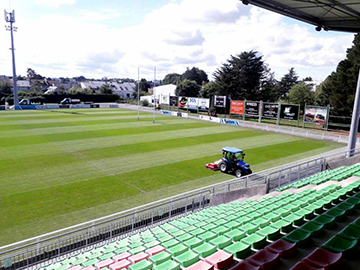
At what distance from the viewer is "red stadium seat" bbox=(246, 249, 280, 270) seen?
5.60 meters

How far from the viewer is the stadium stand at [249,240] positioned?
5.92 m

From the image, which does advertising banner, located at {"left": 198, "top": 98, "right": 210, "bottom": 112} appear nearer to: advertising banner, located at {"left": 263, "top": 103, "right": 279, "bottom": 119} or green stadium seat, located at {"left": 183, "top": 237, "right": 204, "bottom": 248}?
advertising banner, located at {"left": 263, "top": 103, "right": 279, "bottom": 119}

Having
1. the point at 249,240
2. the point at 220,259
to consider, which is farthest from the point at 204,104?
the point at 220,259

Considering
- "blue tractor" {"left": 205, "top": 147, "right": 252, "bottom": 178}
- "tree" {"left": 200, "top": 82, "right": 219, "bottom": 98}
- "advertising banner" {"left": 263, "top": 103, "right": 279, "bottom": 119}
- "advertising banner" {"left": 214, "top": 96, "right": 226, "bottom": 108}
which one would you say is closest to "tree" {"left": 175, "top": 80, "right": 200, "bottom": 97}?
"tree" {"left": 200, "top": 82, "right": 219, "bottom": 98}

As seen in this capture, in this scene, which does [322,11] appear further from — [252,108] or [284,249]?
[252,108]

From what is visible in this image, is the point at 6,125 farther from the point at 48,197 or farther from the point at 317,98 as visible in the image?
the point at 317,98

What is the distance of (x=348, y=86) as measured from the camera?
40094 mm

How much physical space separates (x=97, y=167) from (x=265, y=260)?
48.8 feet

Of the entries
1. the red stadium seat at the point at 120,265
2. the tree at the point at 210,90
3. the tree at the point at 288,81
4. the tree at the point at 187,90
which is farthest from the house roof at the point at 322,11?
the tree at the point at 288,81

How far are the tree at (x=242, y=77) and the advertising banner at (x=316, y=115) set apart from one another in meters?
21.9

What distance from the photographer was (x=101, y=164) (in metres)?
19.6

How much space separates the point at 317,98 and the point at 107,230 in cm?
5459

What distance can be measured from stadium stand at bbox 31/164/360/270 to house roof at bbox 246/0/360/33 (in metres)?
7.92

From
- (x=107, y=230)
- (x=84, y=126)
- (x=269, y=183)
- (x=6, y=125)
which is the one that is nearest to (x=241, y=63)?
(x=84, y=126)
